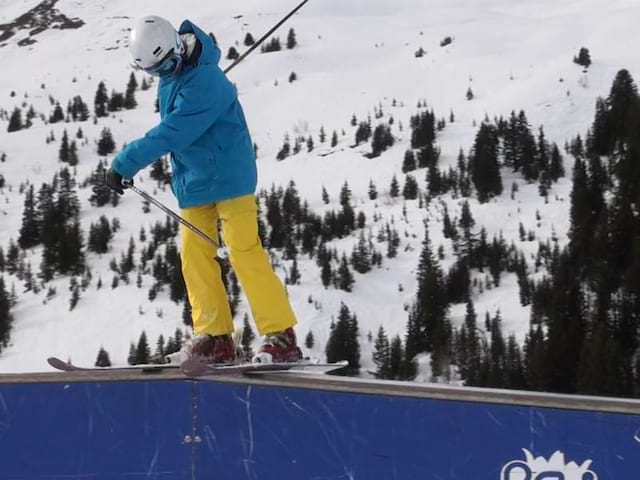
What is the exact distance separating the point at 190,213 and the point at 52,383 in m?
1.01

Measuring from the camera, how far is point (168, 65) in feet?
11.0

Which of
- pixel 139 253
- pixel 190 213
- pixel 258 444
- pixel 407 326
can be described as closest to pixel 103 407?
pixel 258 444

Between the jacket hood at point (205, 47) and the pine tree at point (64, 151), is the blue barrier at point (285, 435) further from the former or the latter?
the pine tree at point (64, 151)

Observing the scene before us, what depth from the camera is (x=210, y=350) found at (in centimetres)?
354

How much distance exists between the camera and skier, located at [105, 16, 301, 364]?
3.30 meters

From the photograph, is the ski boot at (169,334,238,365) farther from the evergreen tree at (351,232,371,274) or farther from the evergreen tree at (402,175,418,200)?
the evergreen tree at (402,175,418,200)

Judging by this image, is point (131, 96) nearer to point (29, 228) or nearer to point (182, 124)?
point (29, 228)

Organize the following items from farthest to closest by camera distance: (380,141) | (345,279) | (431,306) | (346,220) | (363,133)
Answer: (363,133) < (380,141) < (346,220) < (345,279) < (431,306)

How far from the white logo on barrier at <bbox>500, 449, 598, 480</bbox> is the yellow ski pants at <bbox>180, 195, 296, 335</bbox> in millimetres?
1258

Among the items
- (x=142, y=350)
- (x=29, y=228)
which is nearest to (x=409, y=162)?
(x=142, y=350)

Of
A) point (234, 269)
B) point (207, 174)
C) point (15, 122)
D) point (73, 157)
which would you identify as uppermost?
point (15, 122)

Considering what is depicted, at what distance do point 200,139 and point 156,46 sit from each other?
39 cm

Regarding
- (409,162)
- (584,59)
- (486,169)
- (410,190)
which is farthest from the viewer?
(584,59)

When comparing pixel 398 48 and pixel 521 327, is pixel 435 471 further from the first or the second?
pixel 398 48
